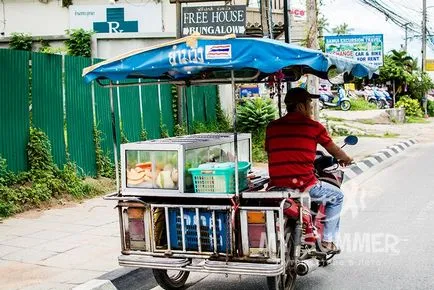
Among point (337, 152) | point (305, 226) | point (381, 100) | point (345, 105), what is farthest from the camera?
point (381, 100)

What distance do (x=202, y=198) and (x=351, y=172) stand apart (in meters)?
9.06

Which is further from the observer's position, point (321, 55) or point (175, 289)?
point (175, 289)

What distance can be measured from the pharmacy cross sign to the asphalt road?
12913 millimetres

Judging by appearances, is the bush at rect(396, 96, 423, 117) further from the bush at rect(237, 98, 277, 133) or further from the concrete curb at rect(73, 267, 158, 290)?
the concrete curb at rect(73, 267, 158, 290)

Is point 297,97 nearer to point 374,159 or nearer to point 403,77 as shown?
point 374,159

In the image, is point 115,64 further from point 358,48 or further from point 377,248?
point 358,48

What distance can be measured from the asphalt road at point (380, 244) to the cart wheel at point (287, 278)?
0.41 meters

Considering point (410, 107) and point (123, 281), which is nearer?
point (123, 281)

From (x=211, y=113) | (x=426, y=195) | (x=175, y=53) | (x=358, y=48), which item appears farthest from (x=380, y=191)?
(x=358, y=48)

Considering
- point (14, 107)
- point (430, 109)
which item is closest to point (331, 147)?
point (14, 107)

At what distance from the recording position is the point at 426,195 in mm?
10344

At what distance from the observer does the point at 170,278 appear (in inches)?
222

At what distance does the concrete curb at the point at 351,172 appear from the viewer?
534 centimetres

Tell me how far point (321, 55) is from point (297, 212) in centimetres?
125
